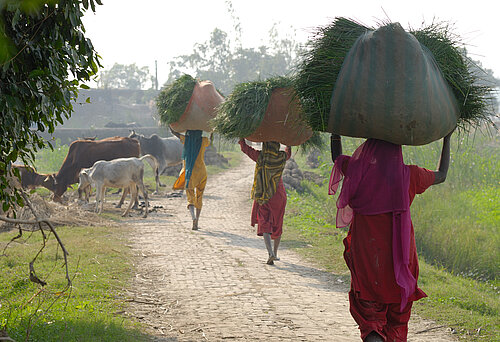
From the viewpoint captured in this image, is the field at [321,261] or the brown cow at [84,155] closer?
the field at [321,261]

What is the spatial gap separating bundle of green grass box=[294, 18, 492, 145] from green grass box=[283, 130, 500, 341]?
0.86 meters

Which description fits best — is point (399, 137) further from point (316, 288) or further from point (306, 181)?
point (306, 181)

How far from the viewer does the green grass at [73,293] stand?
14.3 feet

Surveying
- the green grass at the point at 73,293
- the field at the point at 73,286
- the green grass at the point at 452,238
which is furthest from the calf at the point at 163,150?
the green grass at the point at 73,293

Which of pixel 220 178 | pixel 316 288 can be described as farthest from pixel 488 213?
pixel 220 178

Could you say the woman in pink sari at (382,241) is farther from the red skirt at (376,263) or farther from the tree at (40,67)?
the tree at (40,67)

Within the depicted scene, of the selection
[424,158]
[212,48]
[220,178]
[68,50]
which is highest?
[212,48]

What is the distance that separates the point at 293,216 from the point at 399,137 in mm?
9227

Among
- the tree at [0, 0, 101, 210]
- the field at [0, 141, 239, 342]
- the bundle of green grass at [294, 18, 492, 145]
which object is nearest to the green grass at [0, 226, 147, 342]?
the field at [0, 141, 239, 342]

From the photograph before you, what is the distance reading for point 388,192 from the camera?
3.87m

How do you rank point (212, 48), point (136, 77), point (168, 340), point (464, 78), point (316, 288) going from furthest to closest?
point (136, 77) → point (212, 48) → point (316, 288) → point (168, 340) → point (464, 78)

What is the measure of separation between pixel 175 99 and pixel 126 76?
6896 centimetres

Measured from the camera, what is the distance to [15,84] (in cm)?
320

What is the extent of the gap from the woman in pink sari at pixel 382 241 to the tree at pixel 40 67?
215 centimetres
